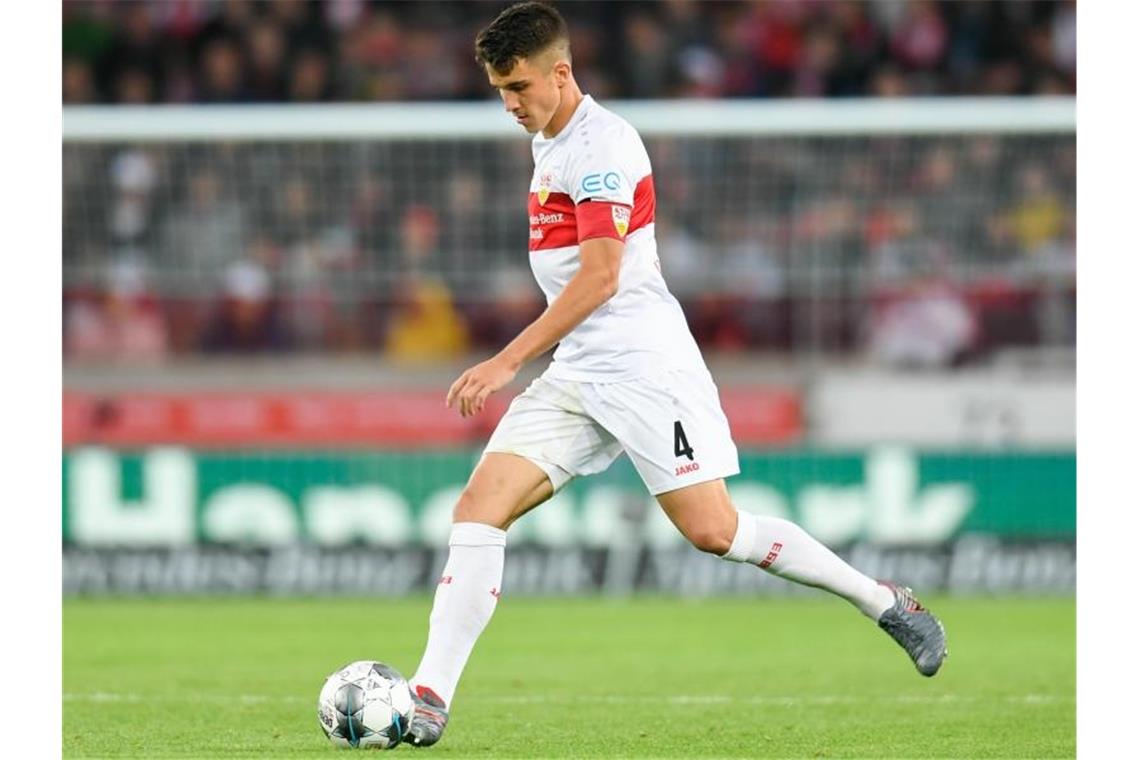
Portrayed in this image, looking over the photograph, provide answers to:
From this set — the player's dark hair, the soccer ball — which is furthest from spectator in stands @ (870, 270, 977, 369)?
the soccer ball

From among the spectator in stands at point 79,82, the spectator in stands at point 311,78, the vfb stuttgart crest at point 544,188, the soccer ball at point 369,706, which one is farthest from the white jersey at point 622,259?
the spectator in stands at point 79,82

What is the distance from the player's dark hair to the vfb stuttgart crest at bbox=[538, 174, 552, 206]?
1.20 feet

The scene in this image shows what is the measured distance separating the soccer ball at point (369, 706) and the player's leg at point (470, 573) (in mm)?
78

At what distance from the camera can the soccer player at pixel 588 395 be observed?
591 cm

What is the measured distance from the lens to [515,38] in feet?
19.3

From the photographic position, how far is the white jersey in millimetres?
6012

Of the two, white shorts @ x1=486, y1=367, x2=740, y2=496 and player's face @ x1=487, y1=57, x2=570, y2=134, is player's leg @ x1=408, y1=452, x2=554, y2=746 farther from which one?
player's face @ x1=487, y1=57, x2=570, y2=134

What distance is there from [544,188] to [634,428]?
2.53 feet

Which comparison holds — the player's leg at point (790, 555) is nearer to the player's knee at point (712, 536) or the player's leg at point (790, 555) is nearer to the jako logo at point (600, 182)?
the player's knee at point (712, 536)

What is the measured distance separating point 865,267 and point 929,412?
3.96ft

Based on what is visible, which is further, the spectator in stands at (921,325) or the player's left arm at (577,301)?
the spectator in stands at (921,325)

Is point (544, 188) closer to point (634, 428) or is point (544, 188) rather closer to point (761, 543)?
point (634, 428)

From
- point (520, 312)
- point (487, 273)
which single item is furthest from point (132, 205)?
point (520, 312)
